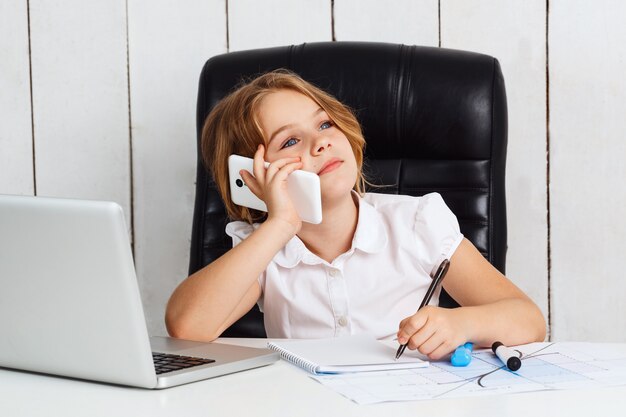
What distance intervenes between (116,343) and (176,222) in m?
1.37

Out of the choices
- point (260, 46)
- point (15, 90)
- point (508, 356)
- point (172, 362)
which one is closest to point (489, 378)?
point (508, 356)

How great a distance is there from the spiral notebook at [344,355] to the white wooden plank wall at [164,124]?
111 centimetres

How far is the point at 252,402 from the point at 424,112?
0.93 metres

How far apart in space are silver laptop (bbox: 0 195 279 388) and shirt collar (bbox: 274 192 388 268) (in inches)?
22.9

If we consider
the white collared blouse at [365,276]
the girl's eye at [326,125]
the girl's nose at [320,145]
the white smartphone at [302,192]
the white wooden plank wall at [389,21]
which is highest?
the white wooden plank wall at [389,21]

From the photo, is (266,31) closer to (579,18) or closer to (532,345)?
(579,18)

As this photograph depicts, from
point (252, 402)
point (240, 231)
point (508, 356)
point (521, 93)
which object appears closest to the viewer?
point (252, 402)

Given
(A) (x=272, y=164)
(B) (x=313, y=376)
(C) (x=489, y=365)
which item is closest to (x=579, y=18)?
(A) (x=272, y=164)

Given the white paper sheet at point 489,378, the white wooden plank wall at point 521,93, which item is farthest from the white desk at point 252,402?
the white wooden plank wall at point 521,93

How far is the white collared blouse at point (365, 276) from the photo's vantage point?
156 centimetres

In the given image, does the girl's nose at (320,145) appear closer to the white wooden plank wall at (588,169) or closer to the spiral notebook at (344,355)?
the spiral notebook at (344,355)

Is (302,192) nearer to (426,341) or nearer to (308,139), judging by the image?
(308,139)

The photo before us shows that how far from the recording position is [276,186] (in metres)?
1.44

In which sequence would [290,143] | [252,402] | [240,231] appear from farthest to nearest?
[240,231], [290,143], [252,402]
